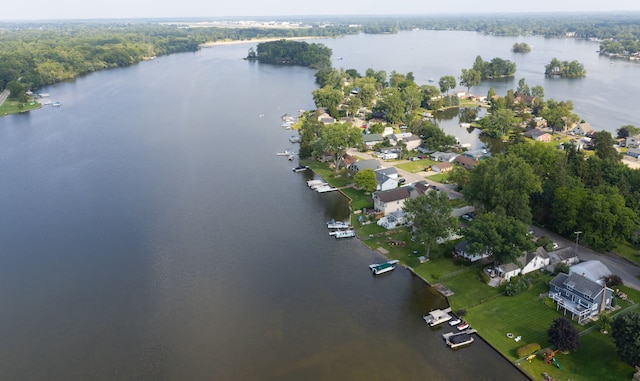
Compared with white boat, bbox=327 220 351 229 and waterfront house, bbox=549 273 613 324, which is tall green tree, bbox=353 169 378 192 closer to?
white boat, bbox=327 220 351 229

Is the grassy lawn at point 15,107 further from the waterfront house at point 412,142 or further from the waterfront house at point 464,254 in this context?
the waterfront house at point 464,254

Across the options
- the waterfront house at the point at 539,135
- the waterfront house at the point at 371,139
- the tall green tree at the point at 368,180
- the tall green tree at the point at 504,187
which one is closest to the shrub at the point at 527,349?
the tall green tree at the point at 504,187

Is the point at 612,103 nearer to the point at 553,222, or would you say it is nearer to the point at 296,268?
the point at 553,222

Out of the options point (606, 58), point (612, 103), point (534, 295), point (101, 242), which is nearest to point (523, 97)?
point (612, 103)

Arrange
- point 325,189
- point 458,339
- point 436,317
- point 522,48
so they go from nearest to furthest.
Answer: point 458,339 → point 436,317 → point 325,189 → point 522,48

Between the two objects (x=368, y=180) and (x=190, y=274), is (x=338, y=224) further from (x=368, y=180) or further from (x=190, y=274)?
(x=190, y=274)

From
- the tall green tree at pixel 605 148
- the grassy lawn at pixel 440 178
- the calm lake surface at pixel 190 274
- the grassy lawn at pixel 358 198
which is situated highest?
the tall green tree at pixel 605 148

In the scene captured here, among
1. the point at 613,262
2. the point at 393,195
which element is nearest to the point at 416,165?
the point at 393,195
